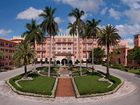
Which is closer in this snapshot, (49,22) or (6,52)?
(49,22)

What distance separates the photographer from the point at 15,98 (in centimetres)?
4272

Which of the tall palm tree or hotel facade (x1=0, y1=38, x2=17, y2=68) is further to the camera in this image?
hotel facade (x1=0, y1=38, x2=17, y2=68)

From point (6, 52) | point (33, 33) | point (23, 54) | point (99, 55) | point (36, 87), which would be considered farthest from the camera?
point (99, 55)

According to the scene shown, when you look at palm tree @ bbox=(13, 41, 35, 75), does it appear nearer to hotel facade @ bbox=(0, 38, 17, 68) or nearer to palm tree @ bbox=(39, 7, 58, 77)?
palm tree @ bbox=(39, 7, 58, 77)

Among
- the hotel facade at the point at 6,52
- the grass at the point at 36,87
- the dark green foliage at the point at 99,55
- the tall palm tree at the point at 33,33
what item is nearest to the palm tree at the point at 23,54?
the grass at the point at 36,87

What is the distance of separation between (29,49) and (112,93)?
30.1 meters

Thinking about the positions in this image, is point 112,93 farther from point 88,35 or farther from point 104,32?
point 88,35

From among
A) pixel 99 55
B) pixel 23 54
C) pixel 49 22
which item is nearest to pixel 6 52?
pixel 99 55

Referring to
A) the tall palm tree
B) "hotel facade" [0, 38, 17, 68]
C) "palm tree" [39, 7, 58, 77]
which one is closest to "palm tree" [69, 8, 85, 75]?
"palm tree" [39, 7, 58, 77]

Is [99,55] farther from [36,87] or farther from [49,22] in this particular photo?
[36,87]

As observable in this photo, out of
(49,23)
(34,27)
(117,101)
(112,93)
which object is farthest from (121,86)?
(34,27)

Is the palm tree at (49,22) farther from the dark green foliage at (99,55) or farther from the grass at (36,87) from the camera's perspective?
the dark green foliage at (99,55)

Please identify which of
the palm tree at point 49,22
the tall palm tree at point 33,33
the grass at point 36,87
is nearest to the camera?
the grass at point 36,87

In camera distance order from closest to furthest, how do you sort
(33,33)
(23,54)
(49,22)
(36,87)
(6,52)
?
1. (36,87)
2. (23,54)
3. (49,22)
4. (33,33)
5. (6,52)
